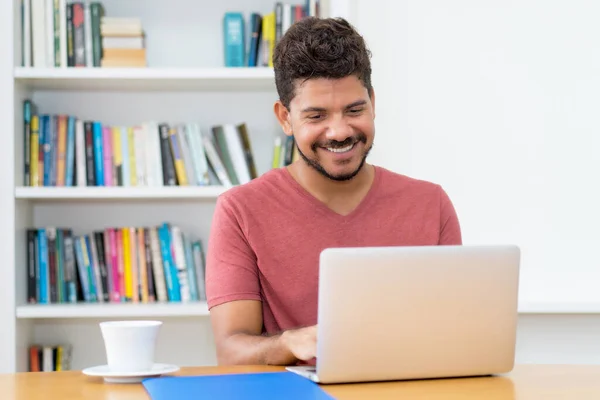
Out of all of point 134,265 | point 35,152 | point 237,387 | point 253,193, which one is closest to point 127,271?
point 134,265

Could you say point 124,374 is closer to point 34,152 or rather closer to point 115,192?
point 115,192

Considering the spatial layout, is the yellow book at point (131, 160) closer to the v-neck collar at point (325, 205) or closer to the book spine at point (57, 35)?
the book spine at point (57, 35)

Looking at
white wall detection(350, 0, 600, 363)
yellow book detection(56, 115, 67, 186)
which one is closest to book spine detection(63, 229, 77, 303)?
yellow book detection(56, 115, 67, 186)

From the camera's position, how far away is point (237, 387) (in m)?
1.17

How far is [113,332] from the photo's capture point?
1221mm

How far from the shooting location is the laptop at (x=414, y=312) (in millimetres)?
1180

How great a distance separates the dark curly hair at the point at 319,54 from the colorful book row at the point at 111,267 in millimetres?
1245

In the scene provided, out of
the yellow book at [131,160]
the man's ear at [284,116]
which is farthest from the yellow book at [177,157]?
the man's ear at [284,116]

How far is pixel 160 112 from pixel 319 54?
57.0 inches

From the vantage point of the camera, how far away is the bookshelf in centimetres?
287

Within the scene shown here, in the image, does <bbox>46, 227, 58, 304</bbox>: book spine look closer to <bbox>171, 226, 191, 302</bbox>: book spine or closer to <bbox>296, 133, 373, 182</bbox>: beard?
<bbox>171, 226, 191, 302</bbox>: book spine

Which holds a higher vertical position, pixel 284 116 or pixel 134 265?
pixel 284 116

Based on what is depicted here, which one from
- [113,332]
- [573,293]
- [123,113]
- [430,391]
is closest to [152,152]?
[123,113]

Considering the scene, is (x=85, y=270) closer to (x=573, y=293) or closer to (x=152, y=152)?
(x=152, y=152)
